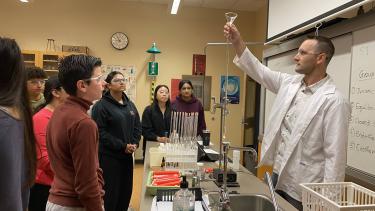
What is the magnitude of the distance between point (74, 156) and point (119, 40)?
456 centimetres

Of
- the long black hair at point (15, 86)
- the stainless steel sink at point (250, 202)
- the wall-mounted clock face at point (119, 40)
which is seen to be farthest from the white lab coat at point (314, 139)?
the wall-mounted clock face at point (119, 40)

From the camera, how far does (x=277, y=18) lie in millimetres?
3053

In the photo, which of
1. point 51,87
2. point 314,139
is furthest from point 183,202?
point 51,87

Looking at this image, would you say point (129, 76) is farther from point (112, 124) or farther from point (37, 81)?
point (37, 81)

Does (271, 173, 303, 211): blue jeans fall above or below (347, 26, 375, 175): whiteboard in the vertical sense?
below

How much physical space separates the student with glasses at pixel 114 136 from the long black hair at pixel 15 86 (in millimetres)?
1756

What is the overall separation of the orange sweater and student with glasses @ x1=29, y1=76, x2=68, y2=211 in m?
Answer: 0.57

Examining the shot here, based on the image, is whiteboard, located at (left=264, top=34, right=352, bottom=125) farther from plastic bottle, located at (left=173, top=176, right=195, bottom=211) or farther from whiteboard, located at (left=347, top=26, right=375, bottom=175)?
plastic bottle, located at (left=173, top=176, right=195, bottom=211)

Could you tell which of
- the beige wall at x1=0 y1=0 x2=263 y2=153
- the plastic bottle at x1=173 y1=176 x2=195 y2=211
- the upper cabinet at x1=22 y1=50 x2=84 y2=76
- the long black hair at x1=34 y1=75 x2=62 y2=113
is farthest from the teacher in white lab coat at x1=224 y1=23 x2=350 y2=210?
the upper cabinet at x1=22 y1=50 x2=84 y2=76

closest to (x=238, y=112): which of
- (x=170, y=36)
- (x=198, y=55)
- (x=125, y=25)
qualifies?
(x=198, y=55)

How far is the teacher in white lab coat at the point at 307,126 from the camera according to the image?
160cm

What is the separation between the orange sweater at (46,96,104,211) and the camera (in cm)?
→ 132

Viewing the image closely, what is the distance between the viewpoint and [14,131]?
0.93m

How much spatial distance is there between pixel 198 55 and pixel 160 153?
3913 millimetres
